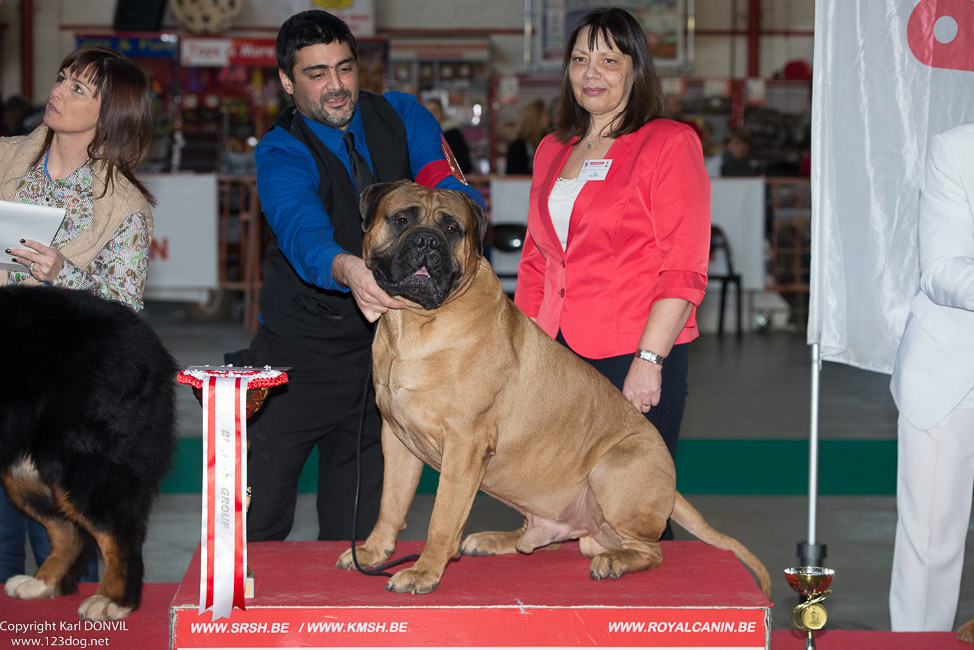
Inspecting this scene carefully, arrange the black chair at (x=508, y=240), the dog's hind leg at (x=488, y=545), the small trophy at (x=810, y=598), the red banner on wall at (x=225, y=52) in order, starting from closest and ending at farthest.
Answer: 1. the small trophy at (x=810, y=598)
2. the dog's hind leg at (x=488, y=545)
3. the black chair at (x=508, y=240)
4. the red banner on wall at (x=225, y=52)

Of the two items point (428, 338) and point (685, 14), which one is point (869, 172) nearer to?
point (428, 338)

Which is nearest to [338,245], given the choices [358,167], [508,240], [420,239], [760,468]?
[358,167]

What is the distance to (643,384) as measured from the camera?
2.78 metres

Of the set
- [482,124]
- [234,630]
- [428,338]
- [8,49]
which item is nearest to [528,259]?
[428,338]

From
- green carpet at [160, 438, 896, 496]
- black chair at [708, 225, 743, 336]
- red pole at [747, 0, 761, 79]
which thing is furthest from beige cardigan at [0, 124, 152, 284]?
red pole at [747, 0, 761, 79]

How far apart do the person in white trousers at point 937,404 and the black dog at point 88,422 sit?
2.01 metres

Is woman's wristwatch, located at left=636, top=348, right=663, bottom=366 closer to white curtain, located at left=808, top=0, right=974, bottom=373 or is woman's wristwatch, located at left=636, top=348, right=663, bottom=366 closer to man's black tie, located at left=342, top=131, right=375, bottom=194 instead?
white curtain, located at left=808, top=0, right=974, bottom=373

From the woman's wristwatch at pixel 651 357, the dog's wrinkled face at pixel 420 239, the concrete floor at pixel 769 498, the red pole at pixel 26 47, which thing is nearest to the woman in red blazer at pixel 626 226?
the woman's wristwatch at pixel 651 357

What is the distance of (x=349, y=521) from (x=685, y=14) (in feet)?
41.9

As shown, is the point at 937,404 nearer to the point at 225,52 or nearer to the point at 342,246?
the point at 342,246

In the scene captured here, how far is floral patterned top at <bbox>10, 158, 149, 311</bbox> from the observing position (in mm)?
2719

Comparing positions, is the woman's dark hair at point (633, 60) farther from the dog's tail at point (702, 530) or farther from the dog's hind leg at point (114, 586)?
the dog's hind leg at point (114, 586)

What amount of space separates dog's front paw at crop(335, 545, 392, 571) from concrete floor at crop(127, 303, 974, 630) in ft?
5.37

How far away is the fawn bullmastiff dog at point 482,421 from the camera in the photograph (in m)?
2.32
